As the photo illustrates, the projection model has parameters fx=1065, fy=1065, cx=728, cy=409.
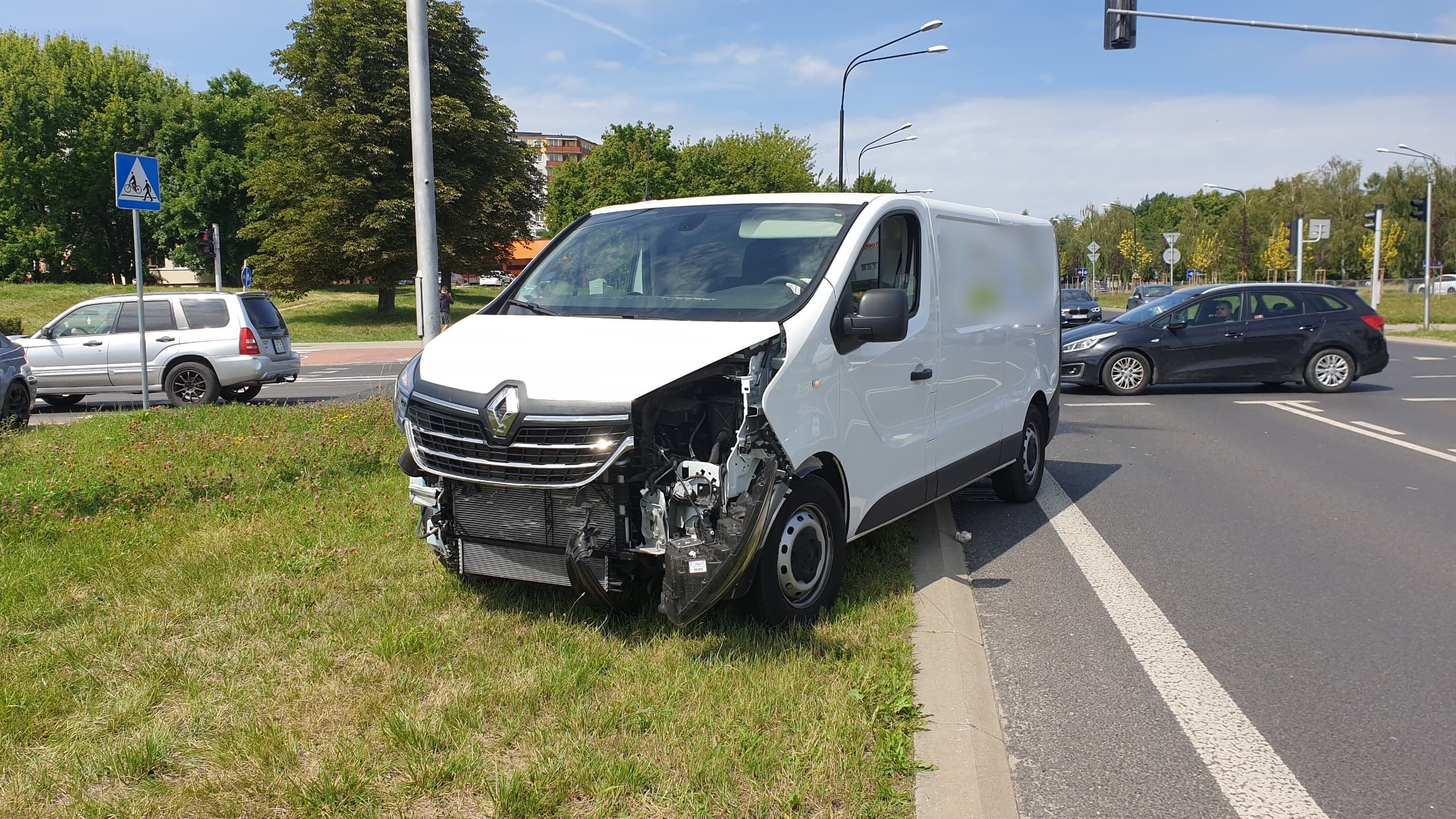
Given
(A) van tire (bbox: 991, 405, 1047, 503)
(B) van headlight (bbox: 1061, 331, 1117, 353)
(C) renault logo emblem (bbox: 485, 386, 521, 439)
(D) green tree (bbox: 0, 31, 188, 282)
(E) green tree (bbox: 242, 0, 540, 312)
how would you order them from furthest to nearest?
(D) green tree (bbox: 0, 31, 188, 282) < (E) green tree (bbox: 242, 0, 540, 312) < (B) van headlight (bbox: 1061, 331, 1117, 353) < (A) van tire (bbox: 991, 405, 1047, 503) < (C) renault logo emblem (bbox: 485, 386, 521, 439)

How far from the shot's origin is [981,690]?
14.0ft

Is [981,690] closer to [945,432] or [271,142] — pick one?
[945,432]

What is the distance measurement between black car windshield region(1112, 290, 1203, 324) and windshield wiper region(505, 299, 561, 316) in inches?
498

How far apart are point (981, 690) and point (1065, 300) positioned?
3165cm

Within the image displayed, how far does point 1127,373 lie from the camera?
15.9 m

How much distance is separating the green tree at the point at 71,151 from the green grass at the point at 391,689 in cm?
5594

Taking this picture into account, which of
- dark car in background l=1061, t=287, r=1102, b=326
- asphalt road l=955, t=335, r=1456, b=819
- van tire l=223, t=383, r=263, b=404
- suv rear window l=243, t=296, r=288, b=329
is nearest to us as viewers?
asphalt road l=955, t=335, r=1456, b=819

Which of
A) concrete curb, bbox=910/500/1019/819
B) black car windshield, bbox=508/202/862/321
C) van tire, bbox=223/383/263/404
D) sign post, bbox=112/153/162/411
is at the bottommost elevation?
concrete curb, bbox=910/500/1019/819

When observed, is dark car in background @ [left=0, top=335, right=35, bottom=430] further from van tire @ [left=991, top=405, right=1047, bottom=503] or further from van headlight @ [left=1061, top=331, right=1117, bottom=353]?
van headlight @ [left=1061, top=331, right=1117, bottom=353]

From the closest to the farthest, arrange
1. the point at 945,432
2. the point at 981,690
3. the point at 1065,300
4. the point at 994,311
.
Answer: the point at 981,690
the point at 945,432
the point at 994,311
the point at 1065,300

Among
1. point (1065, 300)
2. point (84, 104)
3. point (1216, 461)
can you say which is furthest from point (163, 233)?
point (1216, 461)

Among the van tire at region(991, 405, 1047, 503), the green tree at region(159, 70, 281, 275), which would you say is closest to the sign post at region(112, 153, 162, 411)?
the van tire at region(991, 405, 1047, 503)

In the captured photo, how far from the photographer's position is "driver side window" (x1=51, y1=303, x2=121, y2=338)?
15094 millimetres

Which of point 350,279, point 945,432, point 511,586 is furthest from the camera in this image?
point 350,279
